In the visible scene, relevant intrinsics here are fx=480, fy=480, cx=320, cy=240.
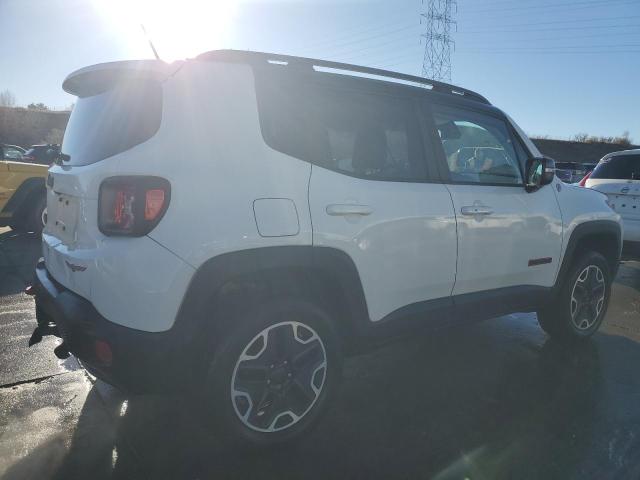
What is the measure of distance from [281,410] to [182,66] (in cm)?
179

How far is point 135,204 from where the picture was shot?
2074 millimetres

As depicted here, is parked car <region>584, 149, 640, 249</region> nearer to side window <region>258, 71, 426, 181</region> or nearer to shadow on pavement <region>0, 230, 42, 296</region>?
side window <region>258, 71, 426, 181</region>

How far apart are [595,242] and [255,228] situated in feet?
11.3

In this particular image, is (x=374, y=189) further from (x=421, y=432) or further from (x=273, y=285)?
(x=421, y=432)

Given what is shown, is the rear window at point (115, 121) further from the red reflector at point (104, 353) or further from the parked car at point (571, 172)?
the parked car at point (571, 172)

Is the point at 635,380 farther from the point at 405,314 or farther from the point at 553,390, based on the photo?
the point at 405,314

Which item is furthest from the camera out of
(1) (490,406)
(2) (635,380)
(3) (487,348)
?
(3) (487,348)

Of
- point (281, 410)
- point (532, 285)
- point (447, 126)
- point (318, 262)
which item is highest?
point (447, 126)

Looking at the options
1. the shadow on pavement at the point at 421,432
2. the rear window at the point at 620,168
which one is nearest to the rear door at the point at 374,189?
the shadow on pavement at the point at 421,432

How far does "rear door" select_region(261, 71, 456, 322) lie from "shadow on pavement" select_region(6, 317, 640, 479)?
687 millimetres

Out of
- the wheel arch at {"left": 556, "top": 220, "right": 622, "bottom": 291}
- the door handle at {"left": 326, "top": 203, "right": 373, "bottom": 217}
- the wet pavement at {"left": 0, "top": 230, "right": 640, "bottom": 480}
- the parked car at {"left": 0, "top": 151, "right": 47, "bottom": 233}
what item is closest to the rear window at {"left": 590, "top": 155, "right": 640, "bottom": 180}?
the wheel arch at {"left": 556, "top": 220, "right": 622, "bottom": 291}

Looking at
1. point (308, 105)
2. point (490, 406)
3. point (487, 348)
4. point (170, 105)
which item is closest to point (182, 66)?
point (170, 105)

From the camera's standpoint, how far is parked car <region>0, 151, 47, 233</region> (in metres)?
7.28

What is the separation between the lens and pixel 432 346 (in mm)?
4172
